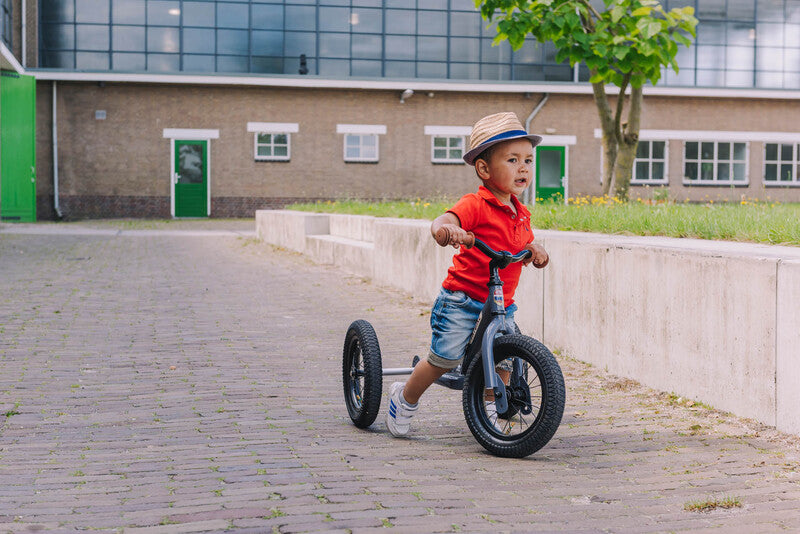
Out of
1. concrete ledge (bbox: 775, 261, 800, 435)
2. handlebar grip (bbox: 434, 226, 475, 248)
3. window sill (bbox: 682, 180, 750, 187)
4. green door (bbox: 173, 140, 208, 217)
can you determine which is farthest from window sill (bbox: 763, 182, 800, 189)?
handlebar grip (bbox: 434, 226, 475, 248)

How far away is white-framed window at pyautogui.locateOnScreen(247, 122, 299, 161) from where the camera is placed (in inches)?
1272

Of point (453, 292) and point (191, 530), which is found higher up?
point (453, 292)

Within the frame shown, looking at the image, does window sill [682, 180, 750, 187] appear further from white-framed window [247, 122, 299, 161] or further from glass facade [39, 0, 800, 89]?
white-framed window [247, 122, 299, 161]

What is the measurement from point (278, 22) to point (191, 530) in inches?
1257

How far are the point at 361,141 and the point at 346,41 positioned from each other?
12.1 feet

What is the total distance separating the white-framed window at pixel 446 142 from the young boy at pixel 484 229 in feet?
95.7

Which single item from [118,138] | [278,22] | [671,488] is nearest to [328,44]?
[278,22]

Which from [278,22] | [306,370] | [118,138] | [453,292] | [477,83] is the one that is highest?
[278,22]

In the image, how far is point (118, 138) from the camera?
31.4m

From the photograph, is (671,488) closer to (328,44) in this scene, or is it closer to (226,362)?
(226,362)

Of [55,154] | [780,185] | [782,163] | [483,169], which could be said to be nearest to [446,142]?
[780,185]

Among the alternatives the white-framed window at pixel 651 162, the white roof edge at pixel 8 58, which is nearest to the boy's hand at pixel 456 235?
the white roof edge at pixel 8 58

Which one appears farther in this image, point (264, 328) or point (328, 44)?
point (328, 44)

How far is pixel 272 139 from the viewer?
32.5 m
